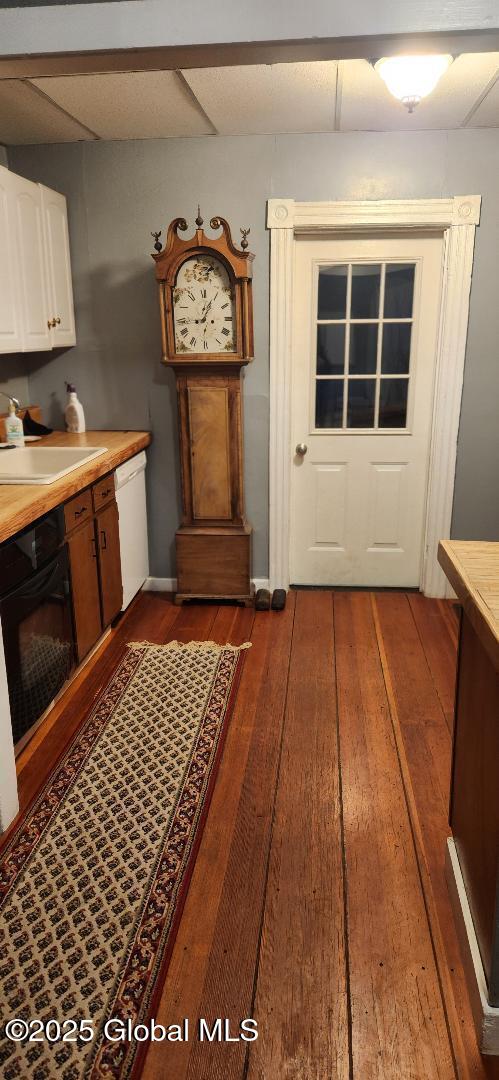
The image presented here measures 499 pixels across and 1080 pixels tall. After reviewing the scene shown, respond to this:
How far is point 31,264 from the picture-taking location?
11.0ft

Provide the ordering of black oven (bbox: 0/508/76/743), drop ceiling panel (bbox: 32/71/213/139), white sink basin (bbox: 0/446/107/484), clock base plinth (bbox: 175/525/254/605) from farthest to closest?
1. clock base plinth (bbox: 175/525/254/605)
2. white sink basin (bbox: 0/446/107/484)
3. drop ceiling panel (bbox: 32/71/213/139)
4. black oven (bbox: 0/508/76/743)

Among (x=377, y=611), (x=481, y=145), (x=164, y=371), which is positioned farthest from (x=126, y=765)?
(x=481, y=145)

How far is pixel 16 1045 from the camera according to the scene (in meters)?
1.52

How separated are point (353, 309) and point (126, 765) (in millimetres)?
2578

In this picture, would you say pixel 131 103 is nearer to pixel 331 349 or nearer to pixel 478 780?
pixel 331 349

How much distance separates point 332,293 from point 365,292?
6.8 inches

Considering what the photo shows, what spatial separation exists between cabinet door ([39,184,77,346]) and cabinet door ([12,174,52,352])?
5 cm

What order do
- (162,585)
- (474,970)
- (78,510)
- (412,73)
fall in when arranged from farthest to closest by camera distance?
(162,585)
(78,510)
(412,73)
(474,970)

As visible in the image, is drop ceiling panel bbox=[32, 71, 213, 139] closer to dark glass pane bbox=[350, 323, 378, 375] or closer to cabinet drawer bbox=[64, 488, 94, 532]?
dark glass pane bbox=[350, 323, 378, 375]

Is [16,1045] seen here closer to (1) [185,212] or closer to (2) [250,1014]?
(2) [250,1014]

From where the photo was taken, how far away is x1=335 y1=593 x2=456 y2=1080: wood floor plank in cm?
151

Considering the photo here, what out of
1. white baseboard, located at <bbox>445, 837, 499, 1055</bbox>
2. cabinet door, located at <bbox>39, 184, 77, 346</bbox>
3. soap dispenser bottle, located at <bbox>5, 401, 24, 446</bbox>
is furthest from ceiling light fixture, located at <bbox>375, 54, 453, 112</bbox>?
white baseboard, located at <bbox>445, 837, 499, 1055</bbox>

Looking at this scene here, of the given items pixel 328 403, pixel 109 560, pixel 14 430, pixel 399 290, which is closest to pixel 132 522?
pixel 109 560

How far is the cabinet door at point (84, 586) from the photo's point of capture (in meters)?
2.88
